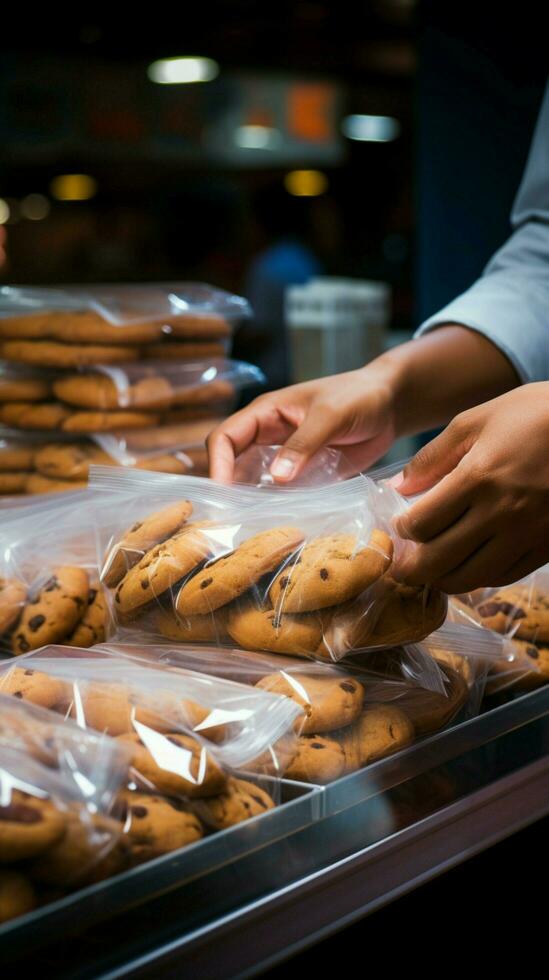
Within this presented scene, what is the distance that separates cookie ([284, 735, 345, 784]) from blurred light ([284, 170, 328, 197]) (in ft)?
24.4

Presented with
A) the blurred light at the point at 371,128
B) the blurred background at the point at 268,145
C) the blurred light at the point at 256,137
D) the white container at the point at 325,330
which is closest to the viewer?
the blurred background at the point at 268,145

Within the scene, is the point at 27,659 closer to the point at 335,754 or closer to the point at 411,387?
the point at 335,754

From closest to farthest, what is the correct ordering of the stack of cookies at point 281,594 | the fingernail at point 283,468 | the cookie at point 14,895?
the cookie at point 14,895, the stack of cookies at point 281,594, the fingernail at point 283,468

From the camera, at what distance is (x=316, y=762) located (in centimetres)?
70

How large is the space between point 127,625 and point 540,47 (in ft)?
5.73

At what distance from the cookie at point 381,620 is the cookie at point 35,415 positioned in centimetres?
96

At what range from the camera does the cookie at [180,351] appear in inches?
66.3

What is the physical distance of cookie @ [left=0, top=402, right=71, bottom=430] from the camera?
1.62m

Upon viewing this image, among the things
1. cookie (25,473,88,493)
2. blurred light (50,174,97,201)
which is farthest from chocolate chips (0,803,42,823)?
blurred light (50,174,97,201)

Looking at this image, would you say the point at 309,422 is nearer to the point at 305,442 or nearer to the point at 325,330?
the point at 305,442

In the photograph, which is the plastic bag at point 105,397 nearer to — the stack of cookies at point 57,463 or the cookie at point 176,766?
the stack of cookies at point 57,463

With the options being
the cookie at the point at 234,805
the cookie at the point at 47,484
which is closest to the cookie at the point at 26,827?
the cookie at the point at 234,805

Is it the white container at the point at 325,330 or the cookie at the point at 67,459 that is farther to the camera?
the white container at the point at 325,330

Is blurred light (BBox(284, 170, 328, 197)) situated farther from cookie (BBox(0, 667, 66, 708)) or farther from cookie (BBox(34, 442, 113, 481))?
cookie (BBox(0, 667, 66, 708))
